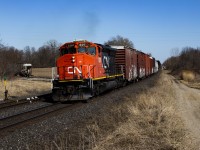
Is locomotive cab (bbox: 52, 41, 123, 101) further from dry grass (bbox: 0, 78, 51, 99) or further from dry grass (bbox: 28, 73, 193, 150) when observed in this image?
dry grass (bbox: 28, 73, 193, 150)

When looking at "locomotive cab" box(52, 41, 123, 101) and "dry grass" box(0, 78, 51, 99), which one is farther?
"dry grass" box(0, 78, 51, 99)

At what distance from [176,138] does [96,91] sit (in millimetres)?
12211

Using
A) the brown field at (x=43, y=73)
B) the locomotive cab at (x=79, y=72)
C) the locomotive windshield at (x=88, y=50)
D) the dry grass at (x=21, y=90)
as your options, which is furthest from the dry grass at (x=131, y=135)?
the brown field at (x=43, y=73)

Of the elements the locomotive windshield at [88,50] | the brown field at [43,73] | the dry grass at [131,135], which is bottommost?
the dry grass at [131,135]

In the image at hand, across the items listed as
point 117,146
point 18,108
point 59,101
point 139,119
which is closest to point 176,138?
point 117,146

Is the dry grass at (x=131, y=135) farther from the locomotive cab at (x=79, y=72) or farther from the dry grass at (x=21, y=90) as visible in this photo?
the dry grass at (x=21, y=90)

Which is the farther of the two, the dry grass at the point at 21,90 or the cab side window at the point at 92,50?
the dry grass at the point at 21,90

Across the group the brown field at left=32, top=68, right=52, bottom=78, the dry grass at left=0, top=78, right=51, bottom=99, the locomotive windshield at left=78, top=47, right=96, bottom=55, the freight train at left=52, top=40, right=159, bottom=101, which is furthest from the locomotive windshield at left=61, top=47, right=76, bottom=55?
the brown field at left=32, top=68, right=52, bottom=78

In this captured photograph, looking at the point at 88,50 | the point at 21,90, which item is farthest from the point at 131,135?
the point at 21,90

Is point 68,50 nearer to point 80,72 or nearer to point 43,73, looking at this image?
point 80,72

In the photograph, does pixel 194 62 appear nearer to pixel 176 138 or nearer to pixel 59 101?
pixel 59 101

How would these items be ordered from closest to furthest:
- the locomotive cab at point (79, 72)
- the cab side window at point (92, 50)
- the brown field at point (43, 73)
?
the locomotive cab at point (79, 72), the cab side window at point (92, 50), the brown field at point (43, 73)

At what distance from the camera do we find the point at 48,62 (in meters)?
116

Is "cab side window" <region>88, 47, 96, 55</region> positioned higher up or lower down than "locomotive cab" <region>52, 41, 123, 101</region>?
higher up
